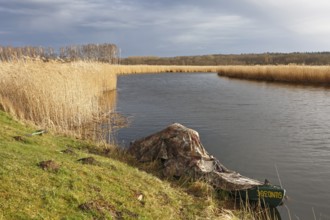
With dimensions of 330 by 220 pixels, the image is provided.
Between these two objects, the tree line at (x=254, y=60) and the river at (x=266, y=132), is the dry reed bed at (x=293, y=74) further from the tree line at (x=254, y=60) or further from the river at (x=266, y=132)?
the tree line at (x=254, y=60)

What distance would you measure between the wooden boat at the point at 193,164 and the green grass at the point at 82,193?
0.84m

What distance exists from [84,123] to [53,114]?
200 cm

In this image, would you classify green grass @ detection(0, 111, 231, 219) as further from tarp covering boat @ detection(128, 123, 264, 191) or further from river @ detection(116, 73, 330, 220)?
river @ detection(116, 73, 330, 220)

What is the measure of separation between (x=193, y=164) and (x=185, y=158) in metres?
0.32

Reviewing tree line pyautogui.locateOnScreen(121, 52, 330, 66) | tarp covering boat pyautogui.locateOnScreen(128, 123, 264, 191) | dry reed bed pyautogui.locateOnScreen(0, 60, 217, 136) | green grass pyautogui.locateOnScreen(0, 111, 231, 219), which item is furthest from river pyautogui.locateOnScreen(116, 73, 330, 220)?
tree line pyautogui.locateOnScreen(121, 52, 330, 66)

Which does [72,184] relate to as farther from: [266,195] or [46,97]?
[46,97]

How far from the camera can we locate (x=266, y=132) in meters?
15.3

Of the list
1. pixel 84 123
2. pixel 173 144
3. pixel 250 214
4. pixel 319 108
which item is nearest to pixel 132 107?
pixel 84 123

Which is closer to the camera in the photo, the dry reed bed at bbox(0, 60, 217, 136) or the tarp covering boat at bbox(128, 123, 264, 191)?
the tarp covering boat at bbox(128, 123, 264, 191)

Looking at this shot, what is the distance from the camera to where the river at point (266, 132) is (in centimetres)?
945

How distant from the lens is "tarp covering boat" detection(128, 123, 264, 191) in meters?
8.66

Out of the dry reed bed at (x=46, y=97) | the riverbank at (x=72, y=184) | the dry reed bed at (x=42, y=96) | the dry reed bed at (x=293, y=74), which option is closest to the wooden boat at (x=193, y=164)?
the riverbank at (x=72, y=184)

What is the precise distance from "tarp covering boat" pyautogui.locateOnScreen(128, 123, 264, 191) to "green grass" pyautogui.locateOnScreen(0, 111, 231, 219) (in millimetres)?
849

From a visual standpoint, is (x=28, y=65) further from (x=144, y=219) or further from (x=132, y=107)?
(x=144, y=219)
